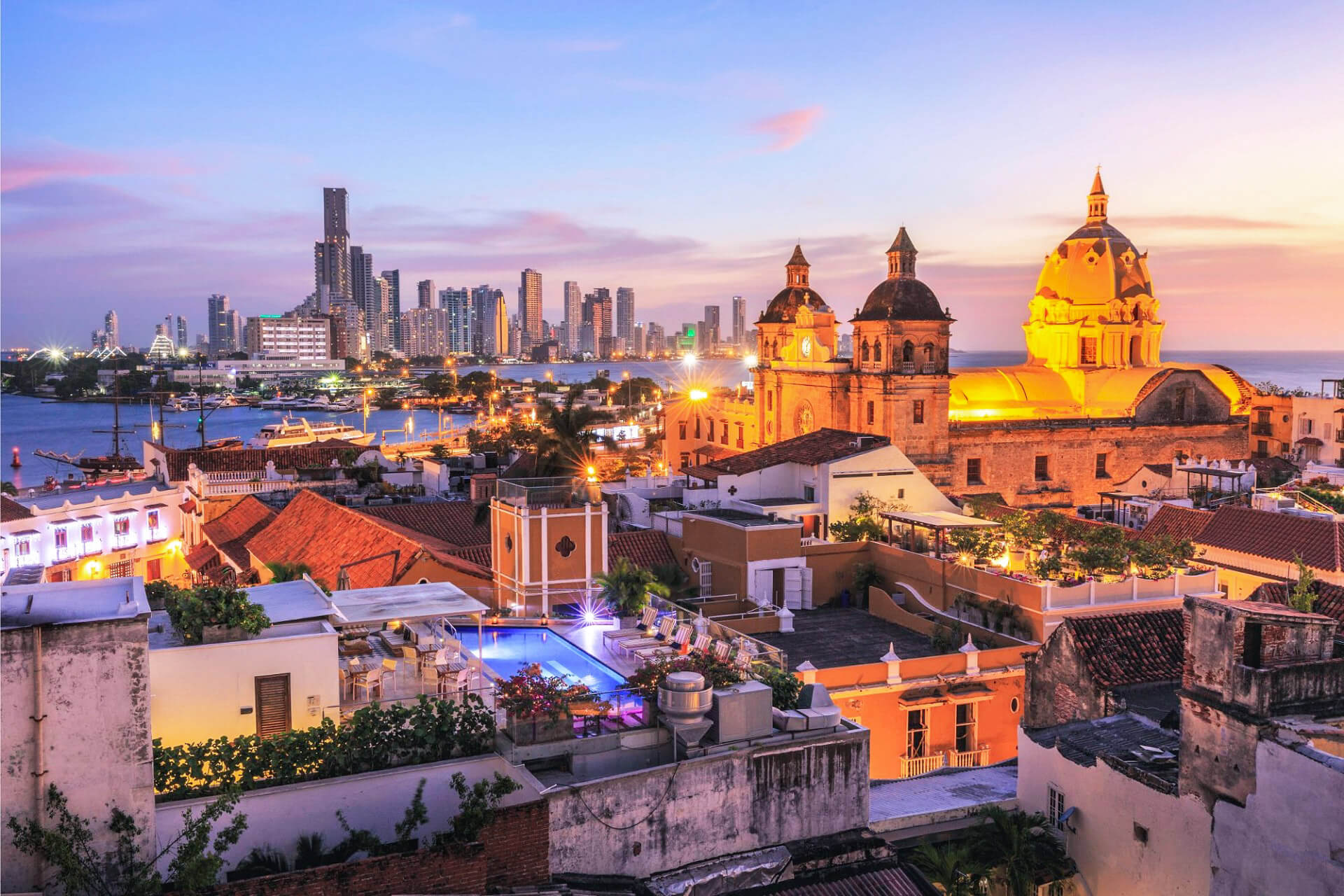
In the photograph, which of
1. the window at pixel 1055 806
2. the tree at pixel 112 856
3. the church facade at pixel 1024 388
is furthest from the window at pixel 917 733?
the church facade at pixel 1024 388

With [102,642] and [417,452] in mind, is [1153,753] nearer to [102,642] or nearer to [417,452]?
[102,642]

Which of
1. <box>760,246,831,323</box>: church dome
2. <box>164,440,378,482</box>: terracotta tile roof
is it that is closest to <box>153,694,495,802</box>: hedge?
<box>164,440,378,482</box>: terracotta tile roof

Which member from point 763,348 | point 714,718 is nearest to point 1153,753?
point 714,718

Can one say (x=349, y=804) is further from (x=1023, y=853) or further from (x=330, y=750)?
(x=1023, y=853)

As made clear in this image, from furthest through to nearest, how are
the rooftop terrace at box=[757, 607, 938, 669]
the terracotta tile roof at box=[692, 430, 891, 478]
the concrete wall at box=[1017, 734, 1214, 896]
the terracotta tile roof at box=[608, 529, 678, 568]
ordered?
1. the terracotta tile roof at box=[692, 430, 891, 478]
2. the terracotta tile roof at box=[608, 529, 678, 568]
3. the rooftop terrace at box=[757, 607, 938, 669]
4. the concrete wall at box=[1017, 734, 1214, 896]

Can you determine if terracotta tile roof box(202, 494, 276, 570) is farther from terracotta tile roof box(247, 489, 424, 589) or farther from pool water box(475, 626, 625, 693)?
pool water box(475, 626, 625, 693)

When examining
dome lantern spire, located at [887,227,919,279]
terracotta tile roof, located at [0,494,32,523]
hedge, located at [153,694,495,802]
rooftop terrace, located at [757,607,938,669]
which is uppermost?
dome lantern spire, located at [887,227,919,279]

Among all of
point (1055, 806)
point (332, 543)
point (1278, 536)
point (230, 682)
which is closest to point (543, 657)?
point (230, 682)
